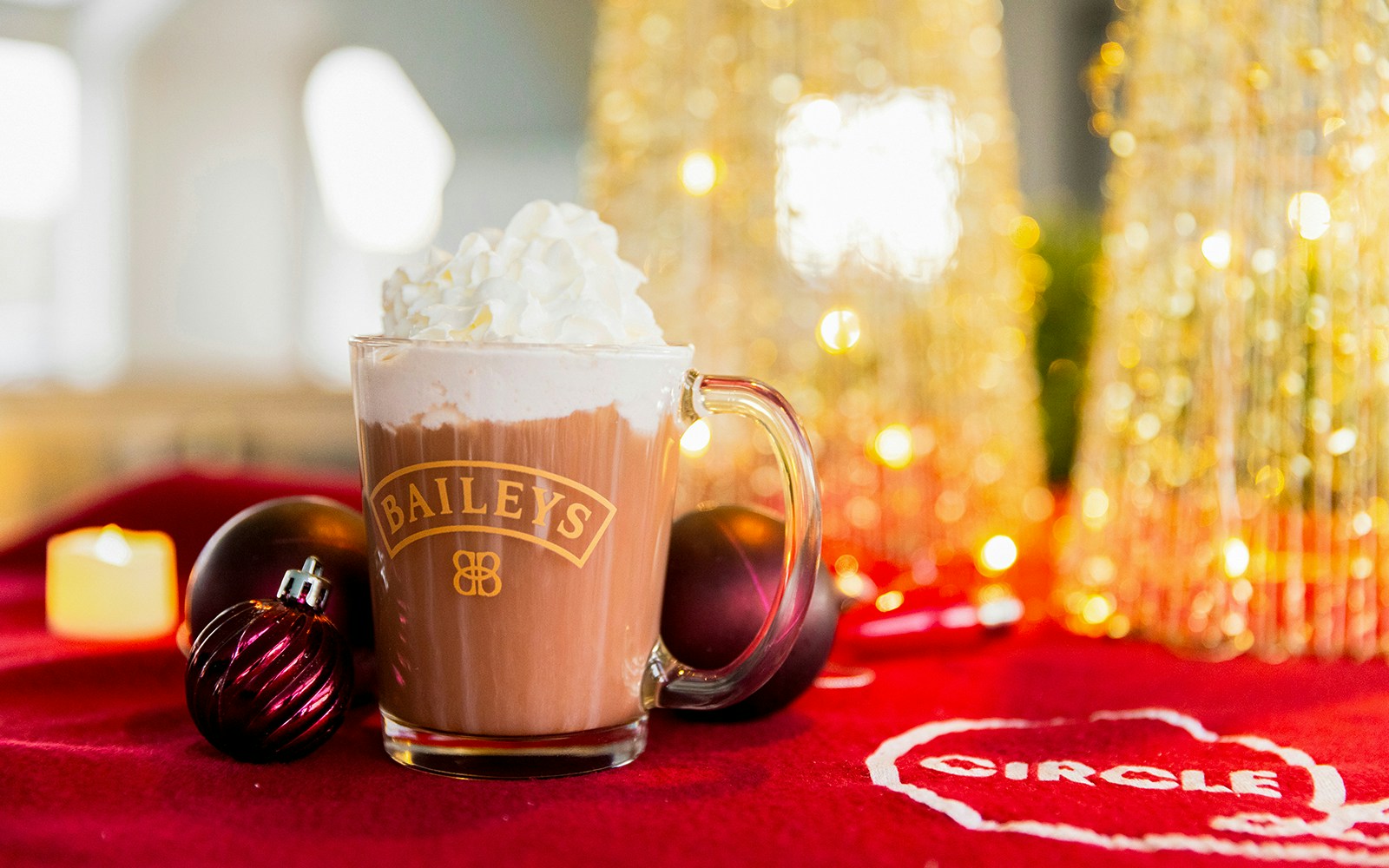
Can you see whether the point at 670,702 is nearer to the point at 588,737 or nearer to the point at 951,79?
the point at 588,737

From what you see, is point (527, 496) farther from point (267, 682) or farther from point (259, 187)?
point (259, 187)

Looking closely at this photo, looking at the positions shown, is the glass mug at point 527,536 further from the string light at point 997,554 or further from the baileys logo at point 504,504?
the string light at point 997,554

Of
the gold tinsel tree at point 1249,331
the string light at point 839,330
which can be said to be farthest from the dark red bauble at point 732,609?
the string light at point 839,330

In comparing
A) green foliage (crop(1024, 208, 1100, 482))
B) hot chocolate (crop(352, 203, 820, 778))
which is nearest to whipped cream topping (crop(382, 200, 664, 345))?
hot chocolate (crop(352, 203, 820, 778))

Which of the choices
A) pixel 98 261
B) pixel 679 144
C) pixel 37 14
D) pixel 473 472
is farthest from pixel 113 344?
pixel 473 472

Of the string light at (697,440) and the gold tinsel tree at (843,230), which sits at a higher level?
the gold tinsel tree at (843,230)

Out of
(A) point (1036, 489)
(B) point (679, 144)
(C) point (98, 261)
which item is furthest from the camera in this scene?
(C) point (98, 261)

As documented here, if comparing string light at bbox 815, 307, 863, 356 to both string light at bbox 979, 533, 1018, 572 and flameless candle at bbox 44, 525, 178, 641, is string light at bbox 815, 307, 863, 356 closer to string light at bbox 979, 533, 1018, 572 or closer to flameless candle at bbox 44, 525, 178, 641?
string light at bbox 979, 533, 1018, 572
